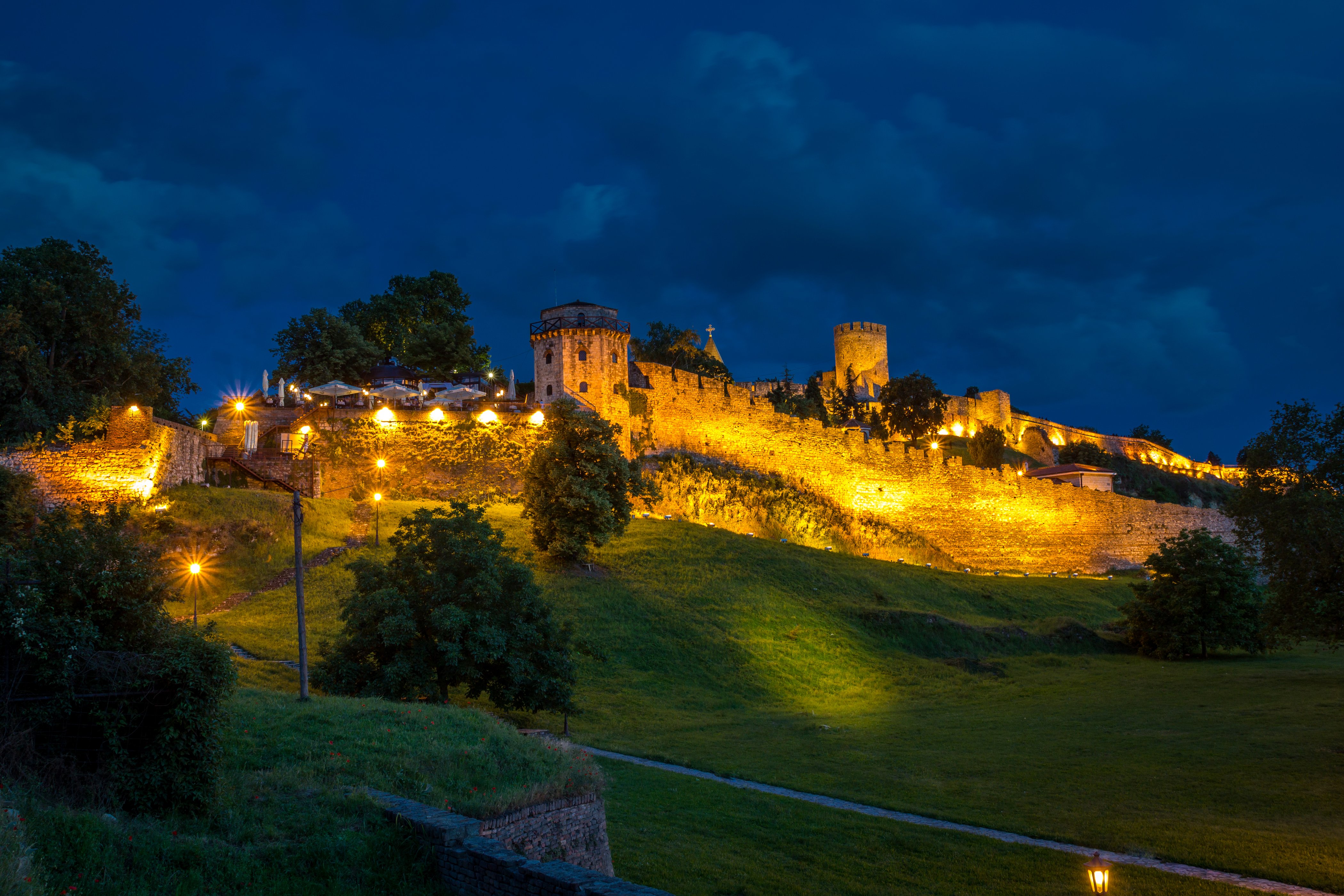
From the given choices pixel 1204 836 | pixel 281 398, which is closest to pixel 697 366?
pixel 281 398

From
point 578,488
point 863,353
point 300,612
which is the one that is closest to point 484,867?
point 300,612

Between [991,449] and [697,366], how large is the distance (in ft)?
82.6

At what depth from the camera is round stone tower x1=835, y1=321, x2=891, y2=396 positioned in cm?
9200

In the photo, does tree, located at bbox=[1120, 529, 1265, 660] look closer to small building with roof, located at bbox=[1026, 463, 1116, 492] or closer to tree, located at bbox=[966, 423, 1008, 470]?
small building with roof, located at bbox=[1026, 463, 1116, 492]

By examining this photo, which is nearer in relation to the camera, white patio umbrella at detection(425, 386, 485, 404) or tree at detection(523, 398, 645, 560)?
tree at detection(523, 398, 645, 560)

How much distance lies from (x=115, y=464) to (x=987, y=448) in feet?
197

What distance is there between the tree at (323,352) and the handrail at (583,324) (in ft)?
41.6

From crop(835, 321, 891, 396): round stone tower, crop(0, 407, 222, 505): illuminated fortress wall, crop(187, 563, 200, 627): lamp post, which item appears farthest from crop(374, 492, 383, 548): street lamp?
crop(835, 321, 891, 396): round stone tower

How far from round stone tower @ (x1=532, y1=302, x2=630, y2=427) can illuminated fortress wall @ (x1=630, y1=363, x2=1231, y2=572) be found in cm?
239

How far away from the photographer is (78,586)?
10477 millimetres

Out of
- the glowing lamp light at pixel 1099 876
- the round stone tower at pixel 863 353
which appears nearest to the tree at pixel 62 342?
the glowing lamp light at pixel 1099 876

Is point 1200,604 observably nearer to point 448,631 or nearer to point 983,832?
point 983,832

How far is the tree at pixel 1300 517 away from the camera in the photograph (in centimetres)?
1512

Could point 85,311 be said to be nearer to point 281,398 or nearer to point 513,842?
point 281,398
